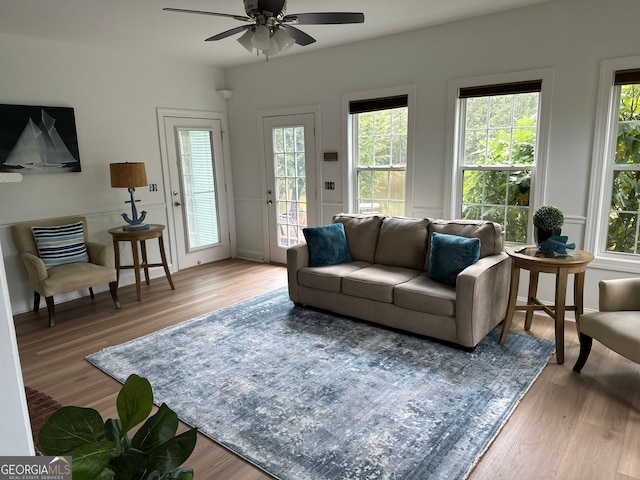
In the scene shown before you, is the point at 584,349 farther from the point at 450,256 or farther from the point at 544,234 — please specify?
the point at 450,256

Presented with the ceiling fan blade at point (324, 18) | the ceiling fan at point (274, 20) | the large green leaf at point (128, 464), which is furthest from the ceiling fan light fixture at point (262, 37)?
the large green leaf at point (128, 464)

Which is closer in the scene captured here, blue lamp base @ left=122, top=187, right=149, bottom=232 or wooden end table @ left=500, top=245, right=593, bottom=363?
wooden end table @ left=500, top=245, right=593, bottom=363

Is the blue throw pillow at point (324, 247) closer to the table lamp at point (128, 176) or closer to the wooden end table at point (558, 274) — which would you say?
the wooden end table at point (558, 274)

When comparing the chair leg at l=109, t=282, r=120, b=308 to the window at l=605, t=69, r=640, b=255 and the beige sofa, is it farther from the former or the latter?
the window at l=605, t=69, r=640, b=255

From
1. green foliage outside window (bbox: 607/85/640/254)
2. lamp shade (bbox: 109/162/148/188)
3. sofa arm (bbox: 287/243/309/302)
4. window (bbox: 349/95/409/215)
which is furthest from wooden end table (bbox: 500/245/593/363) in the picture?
lamp shade (bbox: 109/162/148/188)

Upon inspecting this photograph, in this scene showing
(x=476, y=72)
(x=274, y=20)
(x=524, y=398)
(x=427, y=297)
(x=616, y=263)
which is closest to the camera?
(x=524, y=398)

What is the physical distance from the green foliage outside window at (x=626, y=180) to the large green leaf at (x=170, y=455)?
385cm

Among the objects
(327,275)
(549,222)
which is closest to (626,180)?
(549,222)

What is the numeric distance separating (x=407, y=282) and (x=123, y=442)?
2.84 m

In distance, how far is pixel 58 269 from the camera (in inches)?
160

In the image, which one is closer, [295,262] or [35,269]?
[35,269]

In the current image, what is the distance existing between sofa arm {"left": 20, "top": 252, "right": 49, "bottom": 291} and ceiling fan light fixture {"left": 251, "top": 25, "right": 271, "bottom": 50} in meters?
2.72

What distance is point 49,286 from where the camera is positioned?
3.80 meters

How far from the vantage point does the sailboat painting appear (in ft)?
13.3
